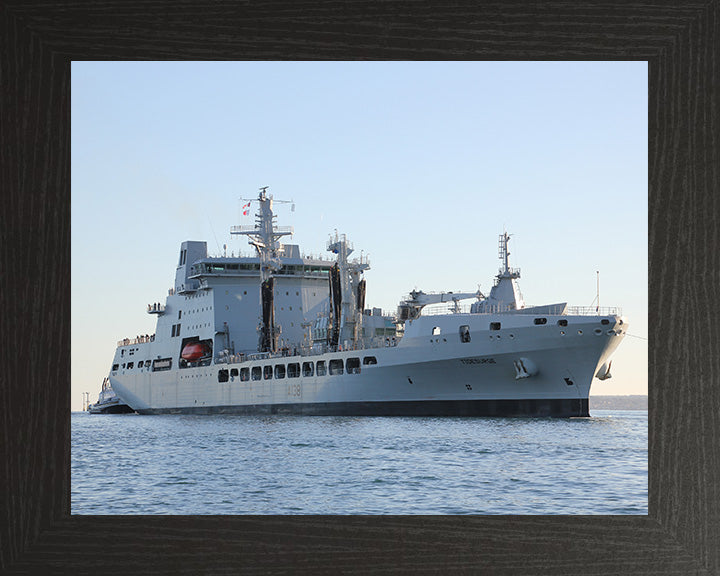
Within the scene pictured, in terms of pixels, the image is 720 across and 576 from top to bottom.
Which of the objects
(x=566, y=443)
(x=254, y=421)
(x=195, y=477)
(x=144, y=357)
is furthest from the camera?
(x=144, y=357)

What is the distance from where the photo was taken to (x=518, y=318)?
20.0m

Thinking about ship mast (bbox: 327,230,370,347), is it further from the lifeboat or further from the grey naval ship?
the lifeboat

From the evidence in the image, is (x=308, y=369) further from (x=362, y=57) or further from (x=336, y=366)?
(x=362, y=57)

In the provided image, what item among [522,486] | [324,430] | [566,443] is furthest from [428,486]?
[324,430]

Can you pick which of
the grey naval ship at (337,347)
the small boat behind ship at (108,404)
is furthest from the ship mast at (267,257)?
the small boat behind ship at (108,404)

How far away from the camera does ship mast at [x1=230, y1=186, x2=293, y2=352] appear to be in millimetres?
26688

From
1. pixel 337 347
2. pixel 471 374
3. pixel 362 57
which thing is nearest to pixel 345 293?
pixel 337 347

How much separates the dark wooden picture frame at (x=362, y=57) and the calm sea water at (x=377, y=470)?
107 inches

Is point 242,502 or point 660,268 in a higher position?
point 660,268

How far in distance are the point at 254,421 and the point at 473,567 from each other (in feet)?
69.5

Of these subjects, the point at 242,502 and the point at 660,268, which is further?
the point at 242,502

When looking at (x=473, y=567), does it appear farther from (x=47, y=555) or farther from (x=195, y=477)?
(x=195, y=477)

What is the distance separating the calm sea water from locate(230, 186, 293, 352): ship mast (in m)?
6.81

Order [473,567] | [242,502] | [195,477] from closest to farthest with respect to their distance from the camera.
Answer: [473,567] < [242,502] < [195,477]
